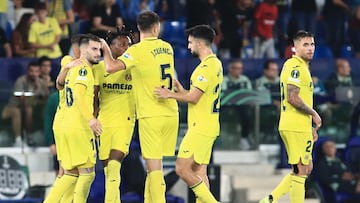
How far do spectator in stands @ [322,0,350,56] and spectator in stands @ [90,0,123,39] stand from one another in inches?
180

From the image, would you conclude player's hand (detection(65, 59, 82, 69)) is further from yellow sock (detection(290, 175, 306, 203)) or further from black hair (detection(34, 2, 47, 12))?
black hair (detection(34, 2, 47, 12))

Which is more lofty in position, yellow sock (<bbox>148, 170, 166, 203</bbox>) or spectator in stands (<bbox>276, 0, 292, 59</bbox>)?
spectator in stands (<bbox>276, 0, 292, 59</bbox>)

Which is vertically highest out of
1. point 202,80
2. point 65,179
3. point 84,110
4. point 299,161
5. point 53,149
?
point 202,80

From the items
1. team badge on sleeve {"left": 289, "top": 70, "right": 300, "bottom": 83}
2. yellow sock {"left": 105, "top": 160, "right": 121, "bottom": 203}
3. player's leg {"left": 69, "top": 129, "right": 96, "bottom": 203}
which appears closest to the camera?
player's leg {"left": 69, "top": 129, "right": 96, "bottom": 203}

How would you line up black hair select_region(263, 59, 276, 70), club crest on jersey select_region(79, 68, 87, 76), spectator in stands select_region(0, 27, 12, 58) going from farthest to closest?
spectator in stands select_region(0, 27, 12, 58) → black hair select_region(263, 59, 276, 70) → club crest on jersey select_region(79, 68, 87, 76)

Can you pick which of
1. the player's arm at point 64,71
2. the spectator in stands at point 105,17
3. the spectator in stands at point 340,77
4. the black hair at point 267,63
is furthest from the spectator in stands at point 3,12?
the player's arm at point 64,71

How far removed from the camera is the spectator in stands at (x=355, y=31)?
1005 inches

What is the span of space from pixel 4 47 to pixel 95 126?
7.79 metres

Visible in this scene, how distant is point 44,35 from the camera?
75.1 feet

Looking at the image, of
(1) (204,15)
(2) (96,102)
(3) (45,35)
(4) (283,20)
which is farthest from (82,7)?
(2) (96,102)

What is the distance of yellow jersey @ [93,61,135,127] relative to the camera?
1628 cm

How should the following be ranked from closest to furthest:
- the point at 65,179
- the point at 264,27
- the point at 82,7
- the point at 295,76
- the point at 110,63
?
the point at 110,63, the point at 65,179, the point at 295,76, the point at 82,7, the point at 264,27

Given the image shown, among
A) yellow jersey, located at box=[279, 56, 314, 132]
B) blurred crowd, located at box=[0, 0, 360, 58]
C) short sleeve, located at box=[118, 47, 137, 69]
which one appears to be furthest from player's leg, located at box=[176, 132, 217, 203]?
blurred crowd, located at box=[0, 0, 360, 58]

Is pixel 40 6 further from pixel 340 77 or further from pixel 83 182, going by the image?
pixel 83 182
